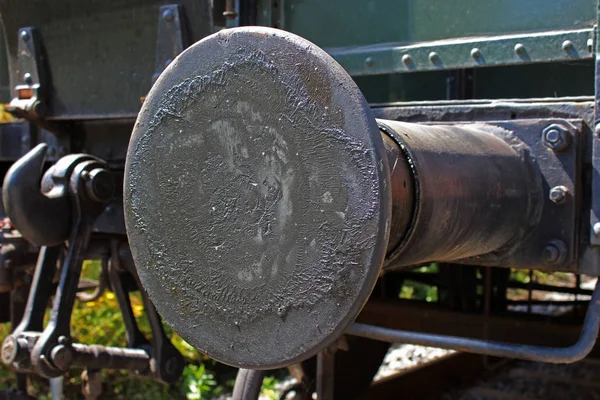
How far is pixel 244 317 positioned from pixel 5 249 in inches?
69.0

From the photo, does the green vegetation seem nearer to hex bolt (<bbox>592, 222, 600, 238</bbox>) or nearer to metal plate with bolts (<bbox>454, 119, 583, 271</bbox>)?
metal plate with bolts (<bbox>454, 119, 583, 271</bbox>)

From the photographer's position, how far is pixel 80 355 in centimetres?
257

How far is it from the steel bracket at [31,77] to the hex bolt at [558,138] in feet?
6.25

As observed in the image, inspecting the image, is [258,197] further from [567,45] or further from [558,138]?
[567,45]

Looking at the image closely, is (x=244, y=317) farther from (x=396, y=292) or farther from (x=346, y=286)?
(x=396, y=292)

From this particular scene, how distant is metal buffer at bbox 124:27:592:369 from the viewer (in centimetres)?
139

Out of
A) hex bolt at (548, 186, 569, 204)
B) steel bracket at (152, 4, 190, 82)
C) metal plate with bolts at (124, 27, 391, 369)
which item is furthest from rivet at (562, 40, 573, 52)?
steel bracket at (152, 4, 190, 82)

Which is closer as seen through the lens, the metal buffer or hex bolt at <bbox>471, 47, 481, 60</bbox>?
the metal buffer

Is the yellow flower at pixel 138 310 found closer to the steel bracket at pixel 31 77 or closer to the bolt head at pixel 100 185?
the steel bracket at pixel 31 77

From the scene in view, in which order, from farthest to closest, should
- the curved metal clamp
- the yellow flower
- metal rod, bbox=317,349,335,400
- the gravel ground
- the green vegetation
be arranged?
the yellow flower → the green vegetation → the gravel ground → metal rod, bbox=317,349,335,400 → the curved metal clamp

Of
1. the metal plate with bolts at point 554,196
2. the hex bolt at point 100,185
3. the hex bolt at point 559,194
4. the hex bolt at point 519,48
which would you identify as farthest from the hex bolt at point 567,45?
the hex bolt at point 100,185

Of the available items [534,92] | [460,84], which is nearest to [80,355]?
[460,84]

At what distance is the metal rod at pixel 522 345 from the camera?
5.66 feet

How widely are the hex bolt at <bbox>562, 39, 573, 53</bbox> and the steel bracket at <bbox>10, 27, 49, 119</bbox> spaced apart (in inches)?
74.4
